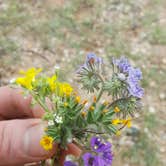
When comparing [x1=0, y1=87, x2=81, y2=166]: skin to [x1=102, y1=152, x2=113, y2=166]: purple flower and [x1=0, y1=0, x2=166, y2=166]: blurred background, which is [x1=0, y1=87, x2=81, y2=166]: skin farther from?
[x1=0, y1=0, x2=166, y2=166]: blurred background

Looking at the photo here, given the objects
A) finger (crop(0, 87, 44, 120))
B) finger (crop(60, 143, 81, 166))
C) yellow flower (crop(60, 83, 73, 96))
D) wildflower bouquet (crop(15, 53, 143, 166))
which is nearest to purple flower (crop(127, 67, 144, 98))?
wildflower bouquet (crop(15, 53, 143, 166))

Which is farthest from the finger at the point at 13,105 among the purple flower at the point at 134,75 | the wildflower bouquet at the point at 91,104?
the purple flower at the point at 134,75

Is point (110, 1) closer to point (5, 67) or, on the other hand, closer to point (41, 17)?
point (41, 17)

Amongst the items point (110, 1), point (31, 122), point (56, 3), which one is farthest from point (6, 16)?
point (31, 122)

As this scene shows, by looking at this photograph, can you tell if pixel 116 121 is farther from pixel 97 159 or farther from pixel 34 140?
pixel 34 140

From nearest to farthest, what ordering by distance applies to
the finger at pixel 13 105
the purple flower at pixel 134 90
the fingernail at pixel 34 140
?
the purple flower at pixel 134 90 < the fingernail at pixel 34 140 < the finger at pixel 13 105

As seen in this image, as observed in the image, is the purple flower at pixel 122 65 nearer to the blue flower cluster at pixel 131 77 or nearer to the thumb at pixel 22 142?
the blue flower cluster at pixel 131 77
